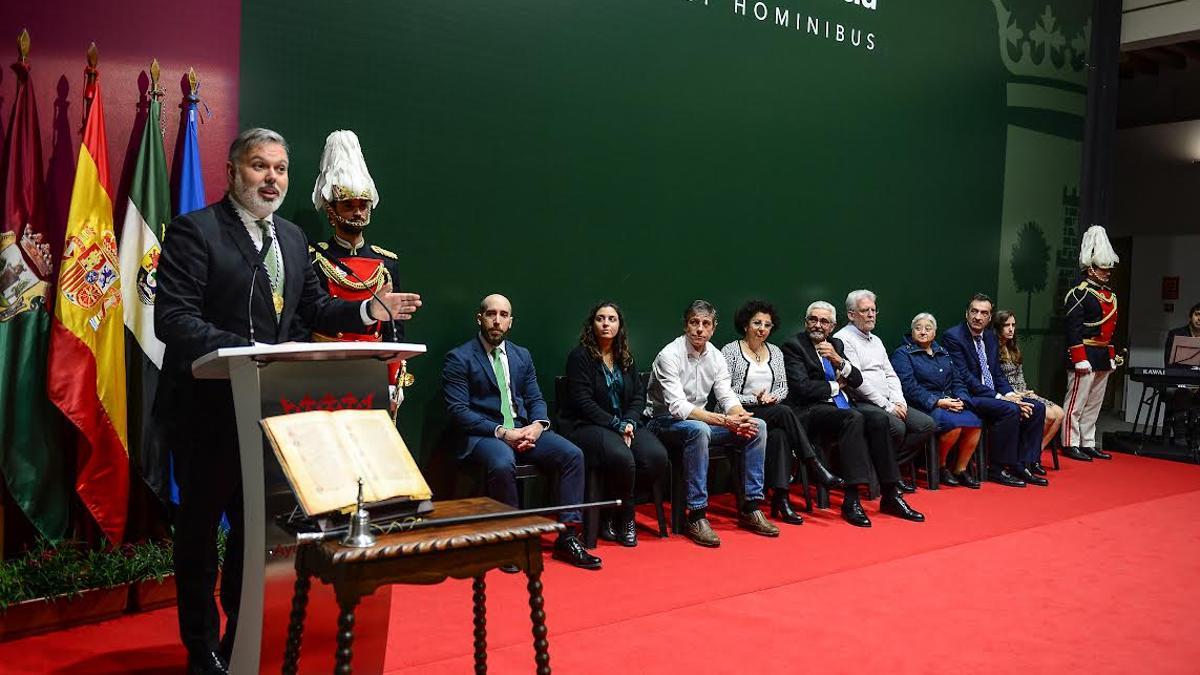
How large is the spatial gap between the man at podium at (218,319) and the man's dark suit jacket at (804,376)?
3644 mm

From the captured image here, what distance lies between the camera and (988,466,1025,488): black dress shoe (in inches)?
259

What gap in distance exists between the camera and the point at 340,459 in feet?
7.00

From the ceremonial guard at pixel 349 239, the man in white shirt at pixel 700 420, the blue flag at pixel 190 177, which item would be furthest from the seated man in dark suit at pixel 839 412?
the blue flag at pixel 190 177

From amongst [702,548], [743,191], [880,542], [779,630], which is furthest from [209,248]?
[743,191]

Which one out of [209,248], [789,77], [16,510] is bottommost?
[16,510]

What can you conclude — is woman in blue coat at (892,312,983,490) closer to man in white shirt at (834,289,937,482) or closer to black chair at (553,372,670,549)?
man in white shirt at (834,289,937,482)

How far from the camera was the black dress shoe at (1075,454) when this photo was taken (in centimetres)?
790

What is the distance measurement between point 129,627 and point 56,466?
65 centimetres

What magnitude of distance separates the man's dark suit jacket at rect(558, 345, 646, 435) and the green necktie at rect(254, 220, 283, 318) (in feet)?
7.80

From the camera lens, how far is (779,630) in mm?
3479

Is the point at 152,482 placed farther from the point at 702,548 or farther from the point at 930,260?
the point at 930,260

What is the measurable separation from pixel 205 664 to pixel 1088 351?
7584 mm

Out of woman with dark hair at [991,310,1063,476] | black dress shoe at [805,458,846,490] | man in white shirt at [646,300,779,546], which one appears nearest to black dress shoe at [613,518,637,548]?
man in white shirt at [646,300,779,546]

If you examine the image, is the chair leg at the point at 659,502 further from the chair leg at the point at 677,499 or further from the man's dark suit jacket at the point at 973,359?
the man's dark suit jacket at the point at 973,359
